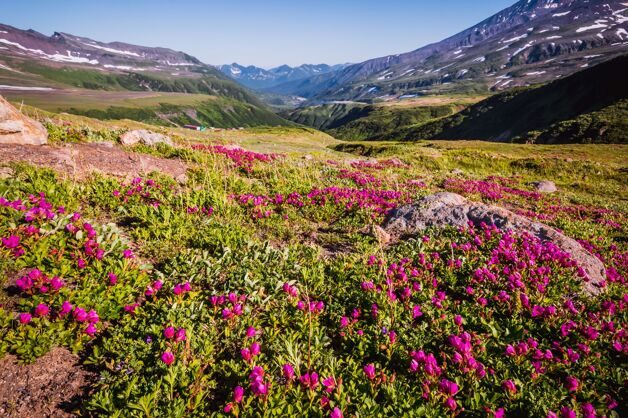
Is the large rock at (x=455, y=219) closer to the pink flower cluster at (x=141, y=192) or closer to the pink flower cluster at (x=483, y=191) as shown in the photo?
the pink flower cluster at (x=141, y=192)

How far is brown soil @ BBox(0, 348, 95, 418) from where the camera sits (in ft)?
11.5

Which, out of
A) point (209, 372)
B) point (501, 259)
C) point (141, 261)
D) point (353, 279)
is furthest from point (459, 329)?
point (141, 261)

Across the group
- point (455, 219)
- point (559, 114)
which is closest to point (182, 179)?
point (455, 219)

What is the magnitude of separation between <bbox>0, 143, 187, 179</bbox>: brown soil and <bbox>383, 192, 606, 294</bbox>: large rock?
7.89 meters

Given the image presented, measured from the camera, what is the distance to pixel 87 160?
1120cm

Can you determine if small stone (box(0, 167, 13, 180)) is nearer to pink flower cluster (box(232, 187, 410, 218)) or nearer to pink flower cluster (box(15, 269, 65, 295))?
pink flower cluster (box(15, 269, 65, 295))

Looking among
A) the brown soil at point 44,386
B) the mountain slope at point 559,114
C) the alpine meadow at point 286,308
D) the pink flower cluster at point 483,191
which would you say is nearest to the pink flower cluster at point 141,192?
the alpine meadow at point 286,308

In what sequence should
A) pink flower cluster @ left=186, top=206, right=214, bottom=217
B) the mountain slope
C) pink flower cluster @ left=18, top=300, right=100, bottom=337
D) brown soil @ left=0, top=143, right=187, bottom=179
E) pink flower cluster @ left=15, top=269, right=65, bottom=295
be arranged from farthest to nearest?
the mountain slope < brown soil @ left=0, top=143, right=187, bottom=179 < pink flower cluster @ left=186, top=206, right=214, bottom=217 < pink flower cluster @ left=15, top=269, right=65, bottom=295 < pink flower cluster @ left=18, top=300, right=100, bottom=337

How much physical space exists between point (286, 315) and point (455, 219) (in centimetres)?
669

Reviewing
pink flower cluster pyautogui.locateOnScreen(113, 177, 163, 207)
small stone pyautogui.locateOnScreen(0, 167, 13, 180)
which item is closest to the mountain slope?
pink flower cluster pyautogui.locateOnScreen(113, 177, 163, 207)

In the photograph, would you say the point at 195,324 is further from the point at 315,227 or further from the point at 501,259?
the point at 501,259

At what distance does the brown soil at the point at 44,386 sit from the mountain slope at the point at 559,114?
102154 millimetres

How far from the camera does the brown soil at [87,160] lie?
31.5 feet

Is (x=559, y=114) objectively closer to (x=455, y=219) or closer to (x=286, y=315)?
(x=455, y=219)
